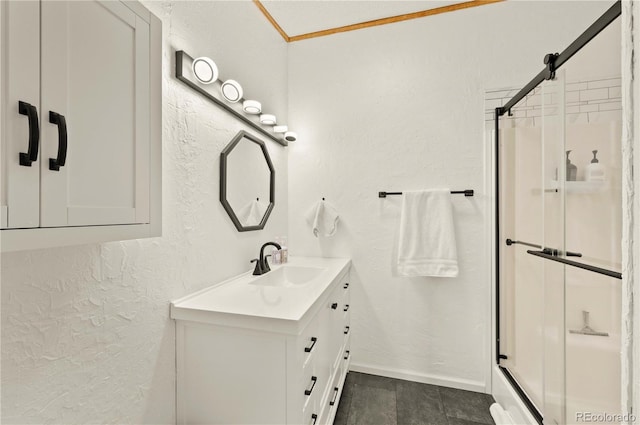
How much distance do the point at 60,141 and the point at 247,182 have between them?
1.20m

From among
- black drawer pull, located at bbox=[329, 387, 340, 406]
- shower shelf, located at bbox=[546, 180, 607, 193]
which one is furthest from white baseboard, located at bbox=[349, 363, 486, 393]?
shower shelf, located at bbox=[546, 180, 607, 193]

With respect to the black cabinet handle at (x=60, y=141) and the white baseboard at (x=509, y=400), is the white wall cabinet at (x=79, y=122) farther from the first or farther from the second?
the white baseboard at (x=509, y=400)

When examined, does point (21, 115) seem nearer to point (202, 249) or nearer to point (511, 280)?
point (202, 249)

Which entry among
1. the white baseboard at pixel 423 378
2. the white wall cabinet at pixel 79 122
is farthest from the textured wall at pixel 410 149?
the white wall cabinet at pixel 79 122

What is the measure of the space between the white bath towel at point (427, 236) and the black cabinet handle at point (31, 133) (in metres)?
1.89

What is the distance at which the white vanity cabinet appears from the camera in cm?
103

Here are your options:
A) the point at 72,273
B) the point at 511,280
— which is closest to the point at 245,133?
the point at 72,273

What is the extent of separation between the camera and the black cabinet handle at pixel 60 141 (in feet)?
1.79

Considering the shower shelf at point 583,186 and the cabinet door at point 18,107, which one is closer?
the cabinet door at point 18,107

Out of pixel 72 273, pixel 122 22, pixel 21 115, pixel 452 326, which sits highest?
pixel 122 22

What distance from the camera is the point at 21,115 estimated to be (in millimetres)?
502

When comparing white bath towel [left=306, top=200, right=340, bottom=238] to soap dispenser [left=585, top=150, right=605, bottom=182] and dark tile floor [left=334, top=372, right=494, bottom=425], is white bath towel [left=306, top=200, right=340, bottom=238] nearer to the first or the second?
dark tile floor [left=334, top=372, right=494, bottom=425]

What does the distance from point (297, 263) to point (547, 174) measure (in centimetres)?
154
